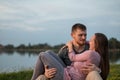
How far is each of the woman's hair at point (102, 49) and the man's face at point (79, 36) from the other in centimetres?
23

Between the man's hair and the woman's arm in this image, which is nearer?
the woman's arm

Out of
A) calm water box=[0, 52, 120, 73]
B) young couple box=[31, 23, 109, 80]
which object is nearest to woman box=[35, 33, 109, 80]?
young couple box=[31, 23, 109, 80]

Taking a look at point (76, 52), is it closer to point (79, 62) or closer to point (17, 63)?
point (79, 62)

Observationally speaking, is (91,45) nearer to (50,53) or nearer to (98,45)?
(98,45)

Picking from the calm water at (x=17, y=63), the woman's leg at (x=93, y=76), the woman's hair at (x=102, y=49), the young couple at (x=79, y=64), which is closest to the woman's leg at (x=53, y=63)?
the young couple at (x=79, y=64)

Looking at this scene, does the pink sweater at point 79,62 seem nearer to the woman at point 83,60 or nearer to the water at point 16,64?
the woman at point 83,60

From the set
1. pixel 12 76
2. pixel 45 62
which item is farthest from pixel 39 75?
pixel 12 76

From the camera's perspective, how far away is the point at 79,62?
471 centimetres

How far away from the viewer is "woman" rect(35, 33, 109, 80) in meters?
4.66

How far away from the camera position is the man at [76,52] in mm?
4680

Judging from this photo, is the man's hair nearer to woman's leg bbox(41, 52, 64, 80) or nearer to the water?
woman's leg bbox(41, 52, 64, 80)

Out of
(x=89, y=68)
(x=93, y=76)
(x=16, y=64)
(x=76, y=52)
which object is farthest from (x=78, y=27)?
(x=16, y=64)

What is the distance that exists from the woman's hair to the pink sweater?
94 mm

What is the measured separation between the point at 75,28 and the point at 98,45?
1.36ft
